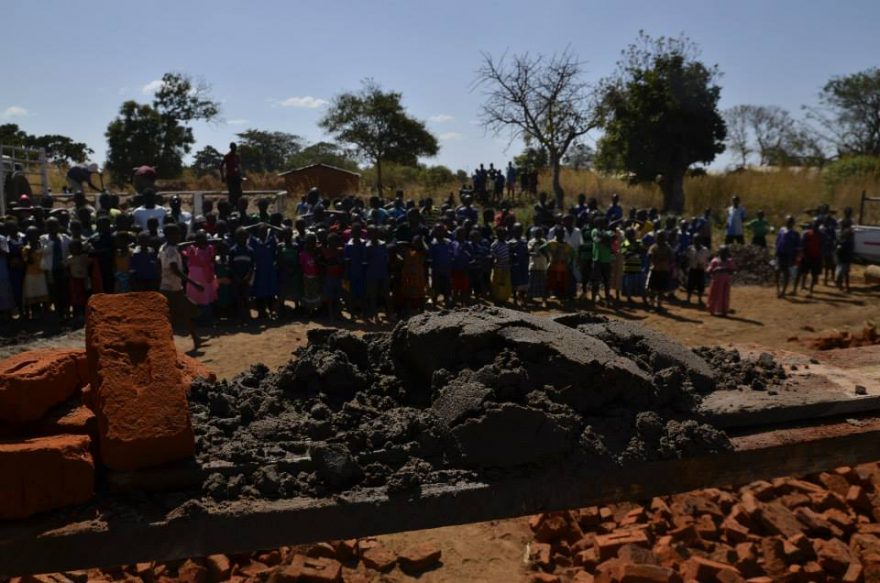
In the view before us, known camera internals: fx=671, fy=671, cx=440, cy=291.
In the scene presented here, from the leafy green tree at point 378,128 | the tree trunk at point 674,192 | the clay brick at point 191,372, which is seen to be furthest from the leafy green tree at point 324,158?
the clay brick at point 191,372

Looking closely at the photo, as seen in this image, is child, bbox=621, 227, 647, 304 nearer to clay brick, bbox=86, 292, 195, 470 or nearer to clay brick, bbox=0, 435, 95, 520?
clay brick, bbox=86, 292, 195, 470

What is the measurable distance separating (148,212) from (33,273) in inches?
73.1

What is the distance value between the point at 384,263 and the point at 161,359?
6821mm

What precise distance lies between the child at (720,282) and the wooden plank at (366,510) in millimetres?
7879

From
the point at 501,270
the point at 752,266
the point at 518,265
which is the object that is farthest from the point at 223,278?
the point at 752,266

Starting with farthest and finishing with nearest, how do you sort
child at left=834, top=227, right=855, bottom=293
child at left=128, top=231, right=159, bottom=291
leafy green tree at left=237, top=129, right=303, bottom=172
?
leafy green tree at left=237, top=129, right=303, bottom=172 → child at left=834, top=227, right=855, bottom=293 → child at left=128, top=231, right=159, bottom=291

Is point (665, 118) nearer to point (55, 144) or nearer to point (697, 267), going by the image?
point (697, 267)

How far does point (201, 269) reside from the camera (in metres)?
8.57

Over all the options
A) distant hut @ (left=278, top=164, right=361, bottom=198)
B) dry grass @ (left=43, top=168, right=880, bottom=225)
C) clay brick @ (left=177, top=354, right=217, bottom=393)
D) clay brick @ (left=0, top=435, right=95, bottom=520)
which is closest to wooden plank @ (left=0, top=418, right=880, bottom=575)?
clay brick @ (left=0, top=435, right=95, bottom=520)

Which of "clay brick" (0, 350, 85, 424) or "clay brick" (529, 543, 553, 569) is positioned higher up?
"clay brick" (0, 350, 85, 424)

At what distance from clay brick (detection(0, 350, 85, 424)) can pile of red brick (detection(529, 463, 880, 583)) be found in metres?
2.57

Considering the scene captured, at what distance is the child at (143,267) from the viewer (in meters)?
8.45

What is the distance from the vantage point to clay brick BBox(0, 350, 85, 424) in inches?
97.8

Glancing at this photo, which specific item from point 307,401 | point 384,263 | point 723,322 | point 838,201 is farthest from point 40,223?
point 838,201
